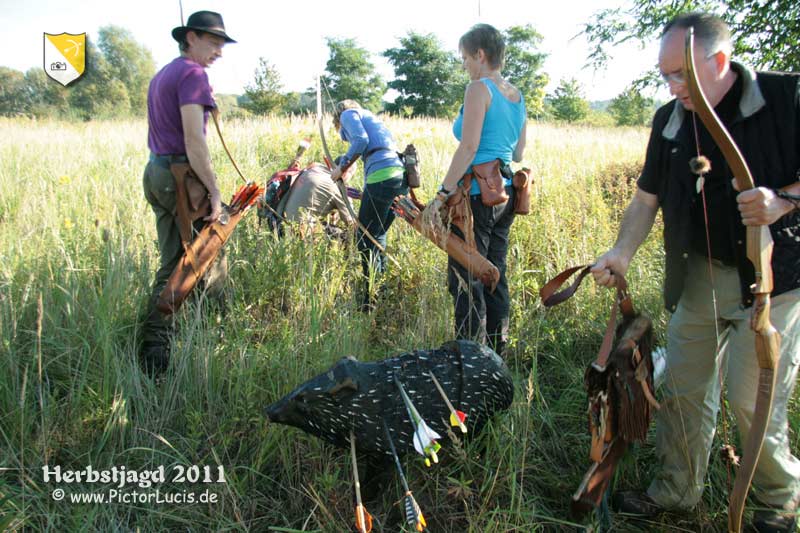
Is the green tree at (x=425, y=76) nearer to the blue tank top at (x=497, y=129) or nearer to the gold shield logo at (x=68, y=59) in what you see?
the gold shield logo at (x=68, y=59)

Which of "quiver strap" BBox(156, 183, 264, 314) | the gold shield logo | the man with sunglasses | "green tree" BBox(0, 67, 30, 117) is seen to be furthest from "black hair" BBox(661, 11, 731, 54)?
"green tree" BBox(0, 67, 30, 117)

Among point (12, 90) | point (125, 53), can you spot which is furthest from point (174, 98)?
point (125, 53)

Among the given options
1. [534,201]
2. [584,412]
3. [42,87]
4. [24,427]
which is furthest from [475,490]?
[42,87]

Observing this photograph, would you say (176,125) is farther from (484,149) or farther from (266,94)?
(266,94)

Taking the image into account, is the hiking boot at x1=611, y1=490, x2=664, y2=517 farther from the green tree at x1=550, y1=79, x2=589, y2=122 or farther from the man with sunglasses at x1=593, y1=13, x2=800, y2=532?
the green tree at x1=550, y1=79, x2=589, y2=122

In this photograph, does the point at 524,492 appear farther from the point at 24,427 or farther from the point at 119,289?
the point at 119,289

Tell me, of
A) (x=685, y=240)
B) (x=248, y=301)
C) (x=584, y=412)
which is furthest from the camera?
(x=248, y=301)

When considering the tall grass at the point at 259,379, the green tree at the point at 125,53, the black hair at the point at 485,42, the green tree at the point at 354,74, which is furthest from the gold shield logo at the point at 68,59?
the green tree at the point at 125,53

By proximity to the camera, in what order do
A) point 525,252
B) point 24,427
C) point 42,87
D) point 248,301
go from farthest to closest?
1. point 42,87
2. point 525,252
3. point 248,301
4. point 24,427

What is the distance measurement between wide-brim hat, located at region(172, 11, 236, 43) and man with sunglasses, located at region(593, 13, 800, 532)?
2422 mm

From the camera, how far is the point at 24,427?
90.6 inches

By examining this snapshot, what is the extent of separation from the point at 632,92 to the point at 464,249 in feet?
12.0

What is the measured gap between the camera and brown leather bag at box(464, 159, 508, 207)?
304 cm

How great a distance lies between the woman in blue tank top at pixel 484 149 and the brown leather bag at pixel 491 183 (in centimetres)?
5
